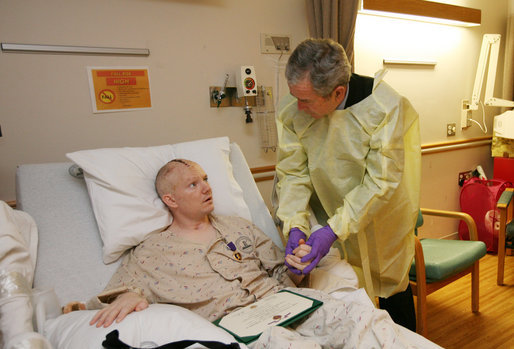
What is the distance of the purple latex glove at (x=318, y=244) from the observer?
1.36 meters

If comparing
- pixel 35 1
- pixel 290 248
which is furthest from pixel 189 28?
pixel 290 248

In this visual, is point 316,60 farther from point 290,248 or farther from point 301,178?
point 290,248

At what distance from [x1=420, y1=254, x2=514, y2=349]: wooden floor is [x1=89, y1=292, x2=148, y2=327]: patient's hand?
5.83 ft

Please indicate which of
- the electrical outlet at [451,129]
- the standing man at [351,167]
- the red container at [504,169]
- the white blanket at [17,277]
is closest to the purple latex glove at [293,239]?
the standing man at [351,167]

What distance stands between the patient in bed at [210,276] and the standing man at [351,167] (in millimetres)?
153

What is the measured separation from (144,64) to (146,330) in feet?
4.58

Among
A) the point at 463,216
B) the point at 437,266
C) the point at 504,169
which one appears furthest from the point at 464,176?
the point at 437,266

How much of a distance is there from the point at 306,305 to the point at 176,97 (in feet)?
4.41

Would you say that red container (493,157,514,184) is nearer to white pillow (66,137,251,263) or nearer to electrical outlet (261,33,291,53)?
electrical outlet (261,33,291,53)

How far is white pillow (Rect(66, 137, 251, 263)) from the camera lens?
148cm

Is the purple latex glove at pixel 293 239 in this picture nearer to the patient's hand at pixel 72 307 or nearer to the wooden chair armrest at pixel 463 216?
the patient's hand at pixel 72 307

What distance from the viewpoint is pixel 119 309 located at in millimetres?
1083

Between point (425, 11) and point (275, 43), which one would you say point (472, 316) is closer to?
point (275, 43)

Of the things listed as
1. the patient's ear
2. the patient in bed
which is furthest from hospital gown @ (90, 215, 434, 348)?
the patient's ear
